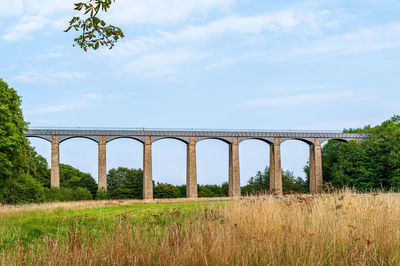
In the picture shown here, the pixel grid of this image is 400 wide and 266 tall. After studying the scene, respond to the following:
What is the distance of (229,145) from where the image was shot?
44.7 meters

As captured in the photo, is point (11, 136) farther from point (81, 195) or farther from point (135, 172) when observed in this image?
point (135, 172)

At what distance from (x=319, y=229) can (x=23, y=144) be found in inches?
1015

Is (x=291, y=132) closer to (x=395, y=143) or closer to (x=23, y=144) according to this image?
(x=395, y=143)

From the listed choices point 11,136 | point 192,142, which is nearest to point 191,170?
point 192,142

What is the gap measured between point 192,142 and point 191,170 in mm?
3401

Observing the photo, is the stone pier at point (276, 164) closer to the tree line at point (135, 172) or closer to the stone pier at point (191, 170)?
the tree line at point (135, 172)

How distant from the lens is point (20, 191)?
24.8 meters

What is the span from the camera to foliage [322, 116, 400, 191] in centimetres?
3881

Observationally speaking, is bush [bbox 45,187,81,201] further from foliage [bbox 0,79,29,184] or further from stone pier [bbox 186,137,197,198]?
stone pier [bbox 186,137,197,198]

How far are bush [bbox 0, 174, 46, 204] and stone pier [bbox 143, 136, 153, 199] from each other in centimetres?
1501

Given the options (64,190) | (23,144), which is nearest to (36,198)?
(23,144)

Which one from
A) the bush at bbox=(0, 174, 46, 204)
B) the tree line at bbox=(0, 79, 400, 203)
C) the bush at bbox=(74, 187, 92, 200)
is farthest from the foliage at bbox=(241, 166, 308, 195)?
the bush at bbox=(0, 174, 46, 204)

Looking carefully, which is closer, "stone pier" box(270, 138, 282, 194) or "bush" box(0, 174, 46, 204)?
"bush" box(0, 174, 46, 204)

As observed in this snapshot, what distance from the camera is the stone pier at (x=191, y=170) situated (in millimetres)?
41375
